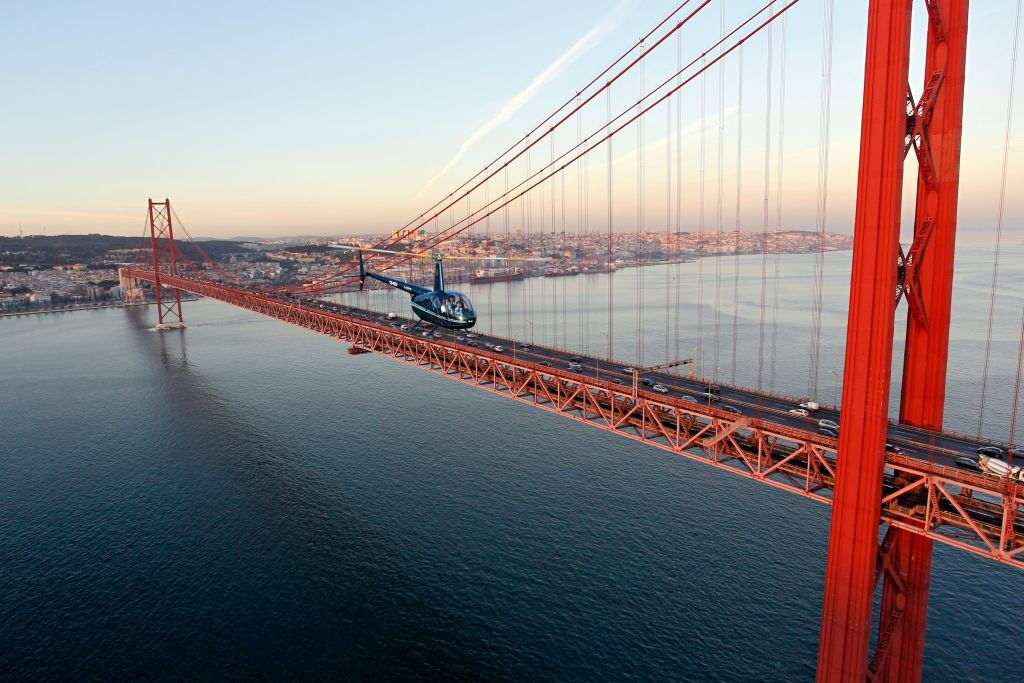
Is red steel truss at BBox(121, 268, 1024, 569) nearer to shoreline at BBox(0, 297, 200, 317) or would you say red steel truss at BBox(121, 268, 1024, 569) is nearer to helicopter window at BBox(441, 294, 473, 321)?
helicopter window at BBox(441, 294, 473, 321)

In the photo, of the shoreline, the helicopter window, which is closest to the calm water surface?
the helicopter window

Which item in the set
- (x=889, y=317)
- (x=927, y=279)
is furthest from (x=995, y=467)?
(x=889, y=317)

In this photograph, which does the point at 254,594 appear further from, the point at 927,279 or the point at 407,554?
the point at 927,279

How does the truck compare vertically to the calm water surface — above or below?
above

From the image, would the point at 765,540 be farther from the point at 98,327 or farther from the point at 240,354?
the point at 98,327

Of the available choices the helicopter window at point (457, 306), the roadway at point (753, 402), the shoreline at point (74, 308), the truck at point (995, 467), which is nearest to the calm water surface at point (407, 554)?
the roadway at point (753, 402)

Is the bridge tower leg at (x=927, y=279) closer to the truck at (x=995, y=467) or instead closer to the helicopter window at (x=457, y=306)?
the truck at (x=995, y=467)
